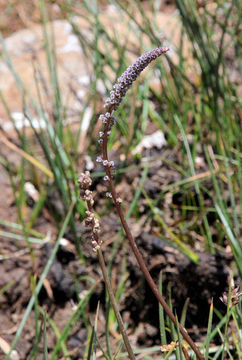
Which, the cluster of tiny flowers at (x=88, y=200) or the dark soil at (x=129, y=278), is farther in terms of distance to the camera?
the dark soil at (x=129, y=278)

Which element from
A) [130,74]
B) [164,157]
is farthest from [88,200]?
[164,157]

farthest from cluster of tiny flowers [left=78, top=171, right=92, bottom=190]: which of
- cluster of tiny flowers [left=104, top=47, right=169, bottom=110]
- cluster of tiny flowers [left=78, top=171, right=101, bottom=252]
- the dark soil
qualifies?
the dark soil

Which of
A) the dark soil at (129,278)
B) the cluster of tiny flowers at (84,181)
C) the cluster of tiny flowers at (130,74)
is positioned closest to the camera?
the cluster of tiny flowers at (130,74)

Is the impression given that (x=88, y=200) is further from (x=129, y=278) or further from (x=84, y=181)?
(x=129, y=278)

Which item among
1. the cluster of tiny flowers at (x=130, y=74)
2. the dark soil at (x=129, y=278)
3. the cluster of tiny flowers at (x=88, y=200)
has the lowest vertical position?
the dark soil at (x=129, y=278)

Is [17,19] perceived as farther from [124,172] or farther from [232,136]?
[232,136]

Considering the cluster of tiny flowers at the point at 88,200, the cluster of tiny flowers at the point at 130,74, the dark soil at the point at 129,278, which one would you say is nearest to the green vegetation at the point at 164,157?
the dark soil at the point at 129,278

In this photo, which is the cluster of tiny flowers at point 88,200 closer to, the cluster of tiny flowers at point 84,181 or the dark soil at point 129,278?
the cluster of tiny flowers at point 84,181

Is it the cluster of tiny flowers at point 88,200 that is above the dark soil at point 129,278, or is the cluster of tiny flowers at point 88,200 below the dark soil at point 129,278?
above

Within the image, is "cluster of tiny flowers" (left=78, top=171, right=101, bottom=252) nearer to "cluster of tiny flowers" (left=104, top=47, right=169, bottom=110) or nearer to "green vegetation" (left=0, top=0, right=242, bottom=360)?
"cluster of tiny flowers" (left=104, top=47, right=169, bottom=110)
